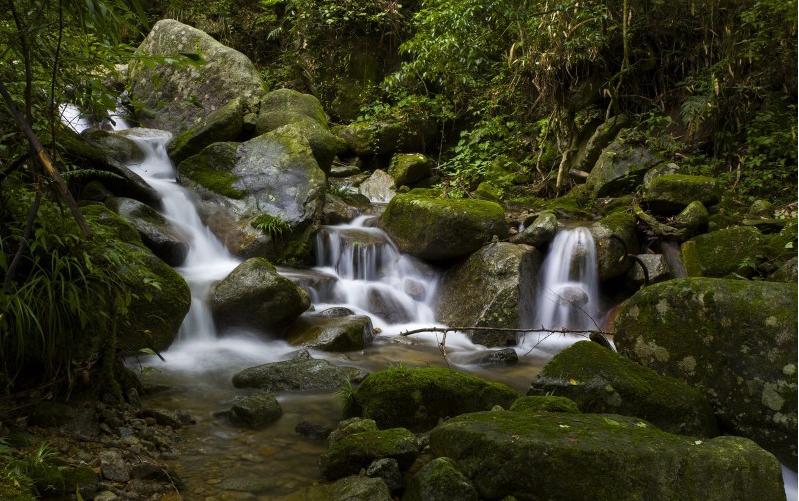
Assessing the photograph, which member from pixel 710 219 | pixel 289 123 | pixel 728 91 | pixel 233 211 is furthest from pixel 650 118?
pixel 233 211

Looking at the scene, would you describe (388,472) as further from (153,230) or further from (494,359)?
(153,230)

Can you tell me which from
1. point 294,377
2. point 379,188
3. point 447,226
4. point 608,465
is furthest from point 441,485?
point 379,188

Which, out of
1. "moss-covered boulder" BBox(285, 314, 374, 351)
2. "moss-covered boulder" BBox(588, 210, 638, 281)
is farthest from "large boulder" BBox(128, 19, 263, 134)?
"moss-covered boulder" BBox(588, 210, 638, 281)

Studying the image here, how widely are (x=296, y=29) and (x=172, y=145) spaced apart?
6.13 metres

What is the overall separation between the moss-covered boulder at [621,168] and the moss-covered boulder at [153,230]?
21.3 feet

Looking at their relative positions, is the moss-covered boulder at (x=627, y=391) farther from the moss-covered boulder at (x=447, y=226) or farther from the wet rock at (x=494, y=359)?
the moss-covered boulder at (x=447, y=226)

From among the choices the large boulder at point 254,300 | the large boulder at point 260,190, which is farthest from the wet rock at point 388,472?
the large boulder at point 260,190

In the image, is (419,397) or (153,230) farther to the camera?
(153,230)

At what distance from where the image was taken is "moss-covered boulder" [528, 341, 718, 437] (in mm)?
3650

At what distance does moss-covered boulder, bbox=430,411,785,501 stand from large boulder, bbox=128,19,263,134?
10713 millimetres

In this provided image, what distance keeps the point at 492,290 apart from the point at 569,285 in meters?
1.20

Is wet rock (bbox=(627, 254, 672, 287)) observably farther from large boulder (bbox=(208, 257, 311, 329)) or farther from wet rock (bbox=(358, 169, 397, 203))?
wet rock (bbox=(358, 169, 397, 203))

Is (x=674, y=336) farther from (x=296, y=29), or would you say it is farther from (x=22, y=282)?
(x=296, y=29)

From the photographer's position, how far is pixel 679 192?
804 cm
